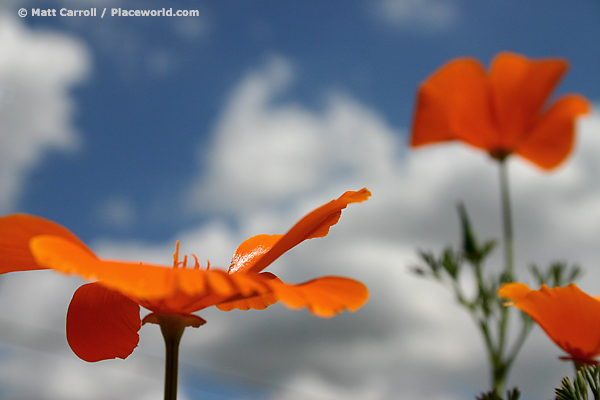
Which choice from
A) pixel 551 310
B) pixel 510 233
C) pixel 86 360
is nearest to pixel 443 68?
pixel 510 233

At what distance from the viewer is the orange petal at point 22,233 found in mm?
199

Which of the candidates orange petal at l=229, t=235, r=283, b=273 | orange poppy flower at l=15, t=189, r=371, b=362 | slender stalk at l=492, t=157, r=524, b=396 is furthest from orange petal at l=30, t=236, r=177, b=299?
slender stalk at l=492, t=157, r=524, b=396

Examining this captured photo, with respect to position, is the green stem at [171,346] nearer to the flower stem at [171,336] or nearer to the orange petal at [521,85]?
the flower stem at [171,336]

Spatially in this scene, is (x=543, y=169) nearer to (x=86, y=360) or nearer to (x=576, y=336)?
(x=576, y=336)

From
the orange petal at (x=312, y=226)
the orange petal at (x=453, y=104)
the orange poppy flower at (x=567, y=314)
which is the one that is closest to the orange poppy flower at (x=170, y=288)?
the orange petal at (x=312, y=226)

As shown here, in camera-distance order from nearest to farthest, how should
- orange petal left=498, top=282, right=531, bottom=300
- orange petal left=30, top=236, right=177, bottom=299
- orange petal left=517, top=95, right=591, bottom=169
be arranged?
orange petal left=30, top=236, right=177, bottom=299
orange petal left=498, top=282, right=531, bottom=300
orange petal left=517, top=95, right=591, bottom=169

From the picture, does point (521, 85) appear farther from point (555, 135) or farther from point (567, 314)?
point (567, 314)

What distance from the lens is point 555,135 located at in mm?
584

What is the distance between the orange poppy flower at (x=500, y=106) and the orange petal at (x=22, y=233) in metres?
0.42

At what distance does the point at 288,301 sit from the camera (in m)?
0.17

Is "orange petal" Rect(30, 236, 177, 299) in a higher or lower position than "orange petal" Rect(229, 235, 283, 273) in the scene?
lower

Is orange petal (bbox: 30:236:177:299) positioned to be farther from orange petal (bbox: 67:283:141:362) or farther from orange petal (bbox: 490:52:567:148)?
orange petal (bbox: 490:52:567:148)

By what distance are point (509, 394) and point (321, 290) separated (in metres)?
0.13

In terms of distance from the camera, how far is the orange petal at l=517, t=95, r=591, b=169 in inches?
19.6
